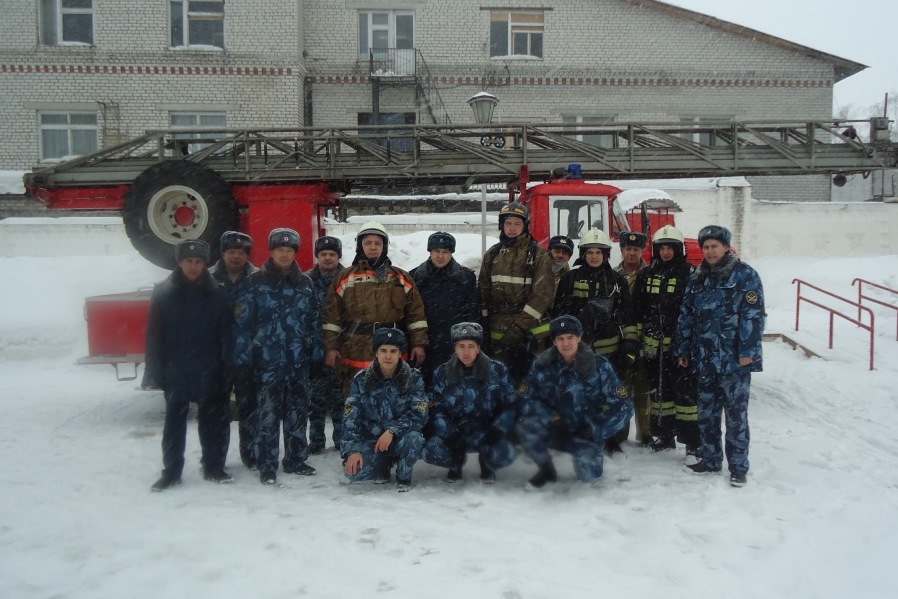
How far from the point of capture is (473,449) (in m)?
4.55

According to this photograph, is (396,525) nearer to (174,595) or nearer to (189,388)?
(174,595)

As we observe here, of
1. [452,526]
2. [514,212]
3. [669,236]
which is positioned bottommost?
[452,526]

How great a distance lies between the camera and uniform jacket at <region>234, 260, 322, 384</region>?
457 centimetres

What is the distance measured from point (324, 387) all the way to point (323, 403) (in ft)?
0.48

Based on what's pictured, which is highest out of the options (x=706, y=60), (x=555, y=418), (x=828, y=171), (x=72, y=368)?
(x=706, y=60)

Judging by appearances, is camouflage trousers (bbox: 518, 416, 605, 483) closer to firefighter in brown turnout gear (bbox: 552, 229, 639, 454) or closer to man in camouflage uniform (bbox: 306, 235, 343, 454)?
Result: firefighter in brown turnout gear (bbox: 552, 229, 639, 454)

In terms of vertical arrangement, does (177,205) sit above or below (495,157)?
below

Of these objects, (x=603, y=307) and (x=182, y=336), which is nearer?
(x=182, y=336)

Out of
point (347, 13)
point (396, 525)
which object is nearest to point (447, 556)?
point (396, 525)

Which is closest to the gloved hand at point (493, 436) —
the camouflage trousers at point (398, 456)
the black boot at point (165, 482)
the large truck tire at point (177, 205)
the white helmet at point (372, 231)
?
the camouflage trousers at point (398, 456)

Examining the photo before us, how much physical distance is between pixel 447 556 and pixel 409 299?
206cm

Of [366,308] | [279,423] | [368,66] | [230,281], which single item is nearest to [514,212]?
[366,308]

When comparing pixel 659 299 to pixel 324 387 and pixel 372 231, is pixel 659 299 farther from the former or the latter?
pixel 324 387

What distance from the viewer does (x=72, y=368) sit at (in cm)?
944
